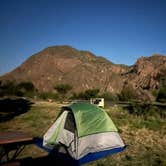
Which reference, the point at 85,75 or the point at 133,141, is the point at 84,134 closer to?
the point at 133,141

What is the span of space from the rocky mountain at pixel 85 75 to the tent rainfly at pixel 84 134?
57976 mm

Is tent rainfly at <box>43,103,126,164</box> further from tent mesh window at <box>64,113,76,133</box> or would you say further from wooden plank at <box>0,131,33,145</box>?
wooden plank at <box>0,131,33,145</box>

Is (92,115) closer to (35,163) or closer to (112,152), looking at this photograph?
(112,152)

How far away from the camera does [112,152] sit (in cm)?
670

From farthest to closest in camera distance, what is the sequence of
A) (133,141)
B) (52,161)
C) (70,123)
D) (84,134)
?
1. (133,141)
2. (70,123)
3. (84,134)
4. (52,161)

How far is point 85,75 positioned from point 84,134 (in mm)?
70269

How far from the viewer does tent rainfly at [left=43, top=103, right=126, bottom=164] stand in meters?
6.44

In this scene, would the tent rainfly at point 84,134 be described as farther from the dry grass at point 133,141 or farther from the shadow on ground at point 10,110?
the shadow on ground at point 10,110

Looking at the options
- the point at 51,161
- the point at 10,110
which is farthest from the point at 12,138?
the point at 10,110

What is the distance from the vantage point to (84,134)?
21.6 ft

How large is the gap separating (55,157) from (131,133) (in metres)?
4.04

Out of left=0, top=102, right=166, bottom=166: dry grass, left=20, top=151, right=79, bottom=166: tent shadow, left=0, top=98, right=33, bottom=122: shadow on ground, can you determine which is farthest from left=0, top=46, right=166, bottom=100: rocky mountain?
left=20, top=151, right=79, bottom=166: tent shadow

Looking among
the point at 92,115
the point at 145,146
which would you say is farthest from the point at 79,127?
the point at 145,146

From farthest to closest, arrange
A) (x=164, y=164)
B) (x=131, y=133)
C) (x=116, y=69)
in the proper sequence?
1. (x=116, y=69)
2. (x=131, y=133)
3. (x=164, y=164)
